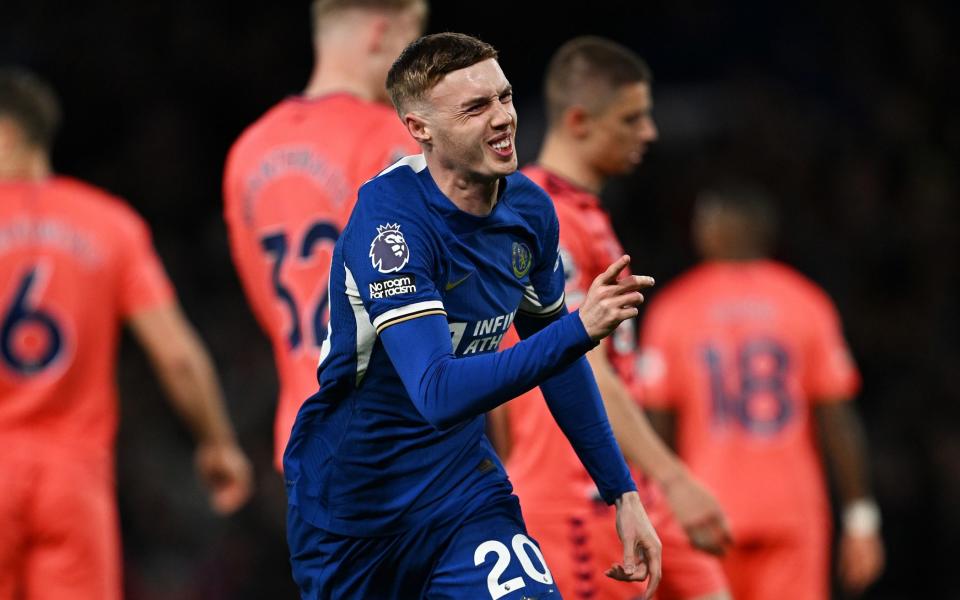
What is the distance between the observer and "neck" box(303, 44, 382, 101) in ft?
17.6

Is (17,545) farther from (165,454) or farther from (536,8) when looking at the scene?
(536,8)

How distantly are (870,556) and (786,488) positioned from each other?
2.04 ft

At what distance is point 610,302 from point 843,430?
476 cm

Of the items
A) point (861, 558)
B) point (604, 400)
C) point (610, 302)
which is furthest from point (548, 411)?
point (861, 558)

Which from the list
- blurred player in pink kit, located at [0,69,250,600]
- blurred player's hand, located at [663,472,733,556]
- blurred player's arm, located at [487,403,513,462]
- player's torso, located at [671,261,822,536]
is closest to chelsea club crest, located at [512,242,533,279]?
blurred player's hand, located at [663,472,733,556]

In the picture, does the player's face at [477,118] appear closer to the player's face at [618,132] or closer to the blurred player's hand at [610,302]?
the blurred player's hand at [610,302]

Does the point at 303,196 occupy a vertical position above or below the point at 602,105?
below

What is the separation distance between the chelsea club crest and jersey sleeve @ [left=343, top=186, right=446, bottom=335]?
251 millimetres

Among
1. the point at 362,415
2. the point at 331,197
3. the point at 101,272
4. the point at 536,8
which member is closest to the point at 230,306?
the point at 536,8

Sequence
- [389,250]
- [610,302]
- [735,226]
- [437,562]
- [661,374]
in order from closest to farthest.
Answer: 1. [610,302]
2. [389,250]
3. [437,562]
4. [661,374]
5. [735,226]

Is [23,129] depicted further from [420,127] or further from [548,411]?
[420,127]

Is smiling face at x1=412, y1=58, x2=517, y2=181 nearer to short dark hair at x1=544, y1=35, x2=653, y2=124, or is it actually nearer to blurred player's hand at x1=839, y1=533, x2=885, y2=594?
short dark hair at x1=544, y1=35, x2=653, y2=124

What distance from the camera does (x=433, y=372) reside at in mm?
3275

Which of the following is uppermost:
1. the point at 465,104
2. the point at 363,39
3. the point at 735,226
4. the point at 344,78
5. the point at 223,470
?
the point at 363,39
